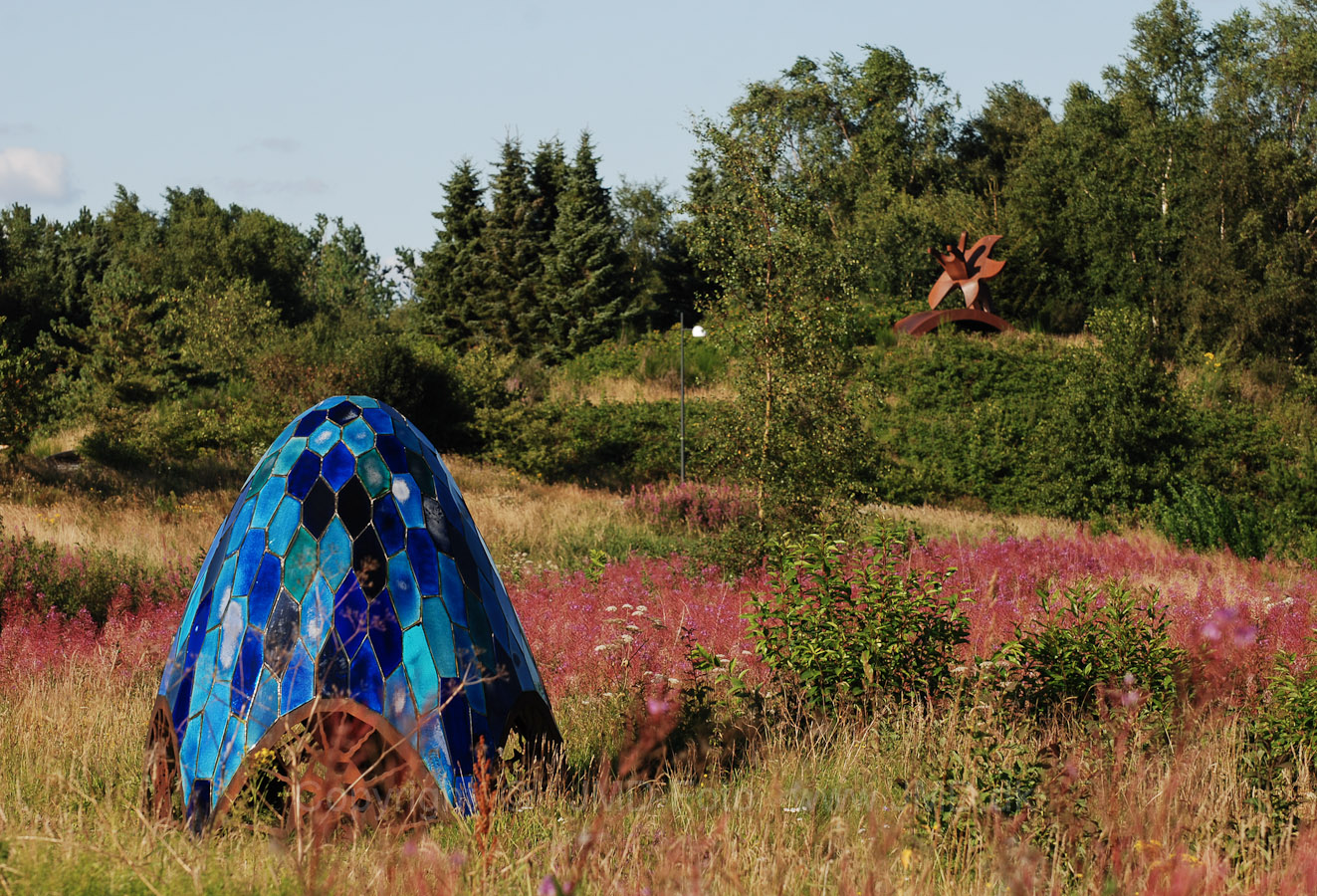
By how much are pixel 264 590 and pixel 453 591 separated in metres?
0.55

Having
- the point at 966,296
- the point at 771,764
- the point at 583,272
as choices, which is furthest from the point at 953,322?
the point at 771,764

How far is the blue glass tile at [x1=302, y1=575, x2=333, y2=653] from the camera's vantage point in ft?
10.5

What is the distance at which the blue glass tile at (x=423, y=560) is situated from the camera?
11.0 ft

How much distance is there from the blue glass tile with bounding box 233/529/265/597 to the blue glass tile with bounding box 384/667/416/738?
54cm

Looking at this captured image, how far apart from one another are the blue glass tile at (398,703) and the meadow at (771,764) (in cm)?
30

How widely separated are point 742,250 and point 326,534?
7.84 metres

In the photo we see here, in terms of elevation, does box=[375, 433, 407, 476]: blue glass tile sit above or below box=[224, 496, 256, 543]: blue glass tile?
above

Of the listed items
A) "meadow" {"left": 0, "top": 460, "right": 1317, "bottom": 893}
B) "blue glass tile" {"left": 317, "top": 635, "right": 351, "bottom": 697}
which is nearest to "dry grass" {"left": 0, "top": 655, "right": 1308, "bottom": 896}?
"meadow" {"left": 0, "top": 460, "right": 1317, "bottom": 893}

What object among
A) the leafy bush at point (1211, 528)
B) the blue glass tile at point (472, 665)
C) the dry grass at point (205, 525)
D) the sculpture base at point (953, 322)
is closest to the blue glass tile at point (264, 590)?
the blue glass tile at point (472, 665)

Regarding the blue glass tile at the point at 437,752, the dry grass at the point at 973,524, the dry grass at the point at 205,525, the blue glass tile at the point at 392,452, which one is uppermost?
the blue glass tile at the point at 392,452

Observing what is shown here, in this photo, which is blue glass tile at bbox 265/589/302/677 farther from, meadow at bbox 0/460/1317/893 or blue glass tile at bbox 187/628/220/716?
meadow at bbox 0/460/1317/893

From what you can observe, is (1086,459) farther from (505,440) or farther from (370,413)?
(370,413)

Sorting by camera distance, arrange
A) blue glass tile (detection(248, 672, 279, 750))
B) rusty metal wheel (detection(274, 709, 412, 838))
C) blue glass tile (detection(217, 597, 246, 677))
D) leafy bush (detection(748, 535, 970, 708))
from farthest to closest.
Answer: leafy bush (detection(748, 535, 970, 708)) → blue glass tile (detection(217, 597, 246, 677)) → blue glass tile (detection(248, 672, 279, 750)) → rusty metal wheel (detection(274, 709, 412, 838))

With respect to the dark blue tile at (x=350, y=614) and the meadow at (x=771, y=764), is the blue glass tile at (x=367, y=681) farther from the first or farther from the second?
the meadow at (x=771, y=764)
